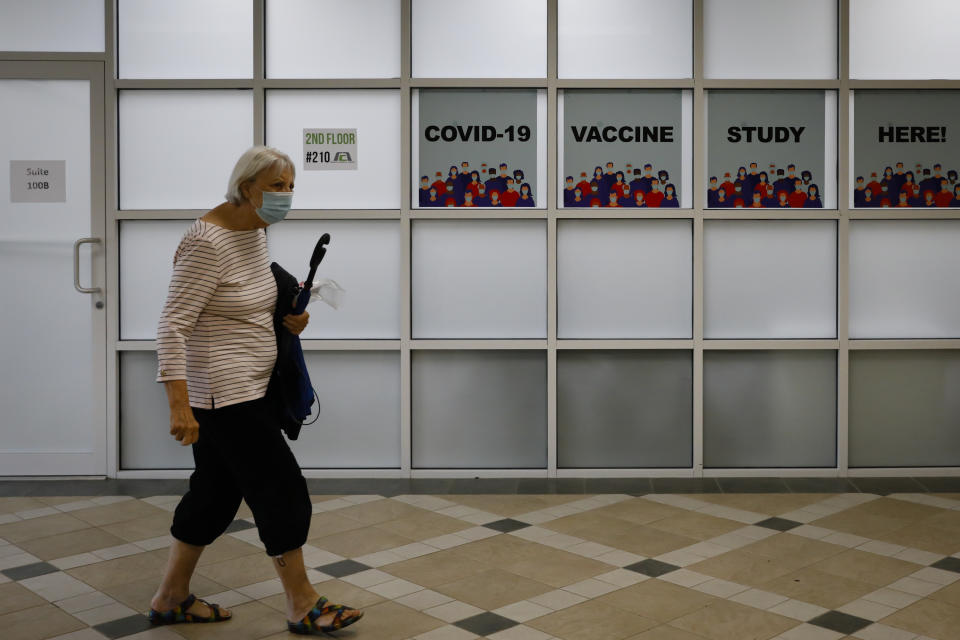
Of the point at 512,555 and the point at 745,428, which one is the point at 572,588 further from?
the point at 745,428

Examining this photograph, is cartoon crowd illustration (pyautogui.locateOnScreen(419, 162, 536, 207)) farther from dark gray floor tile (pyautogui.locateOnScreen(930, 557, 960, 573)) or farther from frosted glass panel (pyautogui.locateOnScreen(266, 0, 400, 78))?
dark gray floor tile (pyautogui.locateOnScreen(930, 557, 960, 573))

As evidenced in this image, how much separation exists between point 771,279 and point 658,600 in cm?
249

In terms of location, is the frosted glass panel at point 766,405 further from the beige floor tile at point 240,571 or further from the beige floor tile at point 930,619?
the beige floor tile at point 240,571

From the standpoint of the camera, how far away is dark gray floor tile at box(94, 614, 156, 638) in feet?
10.7

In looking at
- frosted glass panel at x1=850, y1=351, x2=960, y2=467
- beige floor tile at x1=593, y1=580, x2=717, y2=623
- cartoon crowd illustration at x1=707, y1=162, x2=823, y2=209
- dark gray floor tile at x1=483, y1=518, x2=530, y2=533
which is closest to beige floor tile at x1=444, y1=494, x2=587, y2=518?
dark gray floor tile at x1=483, y1=518, x2=530, y2=533

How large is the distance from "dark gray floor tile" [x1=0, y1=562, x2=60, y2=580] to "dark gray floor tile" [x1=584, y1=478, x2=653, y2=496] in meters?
2.59

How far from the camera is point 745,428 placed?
5.49 meters

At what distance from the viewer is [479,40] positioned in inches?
213

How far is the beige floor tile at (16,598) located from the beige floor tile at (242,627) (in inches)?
23.9

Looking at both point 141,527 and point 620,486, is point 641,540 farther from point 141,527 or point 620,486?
point 141,527

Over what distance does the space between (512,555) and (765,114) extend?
9.36 ft

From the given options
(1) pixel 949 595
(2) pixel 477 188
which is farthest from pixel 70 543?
(1) pixel 949 595

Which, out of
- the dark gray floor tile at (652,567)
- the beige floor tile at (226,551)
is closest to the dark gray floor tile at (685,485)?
the dark gray floor tile at (652,567)

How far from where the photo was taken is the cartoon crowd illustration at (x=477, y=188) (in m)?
5.40
